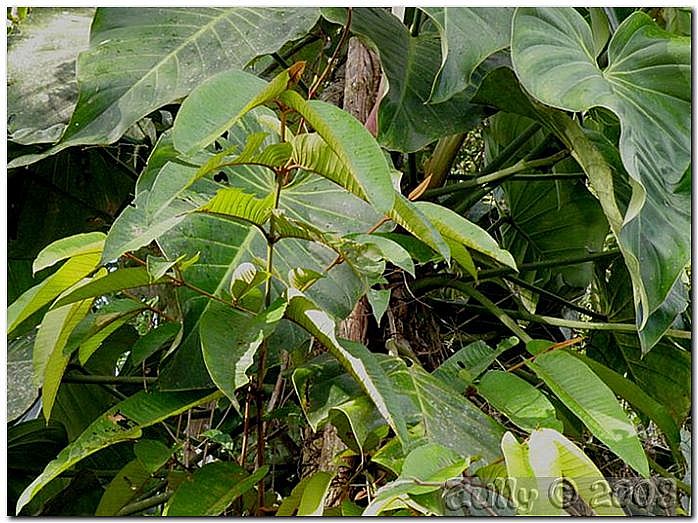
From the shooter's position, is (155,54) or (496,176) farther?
(496,176)

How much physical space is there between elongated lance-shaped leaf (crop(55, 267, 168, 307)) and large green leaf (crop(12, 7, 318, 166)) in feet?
0.40

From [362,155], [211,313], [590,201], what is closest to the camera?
[362,155]

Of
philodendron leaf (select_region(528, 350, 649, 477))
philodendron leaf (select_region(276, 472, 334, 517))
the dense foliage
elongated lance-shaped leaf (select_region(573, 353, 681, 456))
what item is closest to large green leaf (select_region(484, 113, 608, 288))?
the dense foliage

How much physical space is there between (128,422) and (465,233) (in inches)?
12.0

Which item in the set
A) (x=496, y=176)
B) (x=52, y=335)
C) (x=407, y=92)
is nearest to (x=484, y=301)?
(x=496, y=176)

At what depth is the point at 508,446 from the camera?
1.67 ft

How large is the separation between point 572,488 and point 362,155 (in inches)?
9.5

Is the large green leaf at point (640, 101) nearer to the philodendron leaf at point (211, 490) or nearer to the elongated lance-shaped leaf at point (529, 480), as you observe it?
the elongated lance-shaped leaf at point (529, 480)

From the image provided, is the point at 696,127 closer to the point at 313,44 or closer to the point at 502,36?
the point at 502,36

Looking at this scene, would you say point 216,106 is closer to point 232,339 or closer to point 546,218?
point 232,339

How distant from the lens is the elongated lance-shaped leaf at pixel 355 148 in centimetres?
45

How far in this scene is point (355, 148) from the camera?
47cm

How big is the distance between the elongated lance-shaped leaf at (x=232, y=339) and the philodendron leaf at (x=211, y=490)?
11 centimetres

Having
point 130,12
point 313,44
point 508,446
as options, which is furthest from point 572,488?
point 313,44
